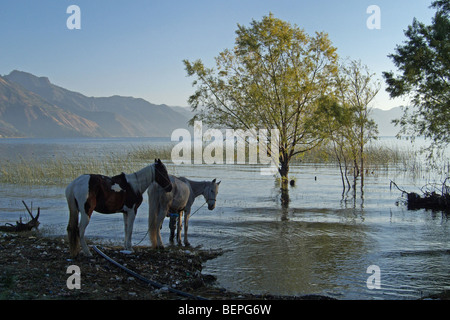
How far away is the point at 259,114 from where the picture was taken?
24078 mm

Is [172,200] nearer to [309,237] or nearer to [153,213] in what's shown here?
[153,213]

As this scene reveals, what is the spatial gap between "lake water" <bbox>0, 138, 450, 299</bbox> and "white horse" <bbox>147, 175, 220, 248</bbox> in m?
1.45

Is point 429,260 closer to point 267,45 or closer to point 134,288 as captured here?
point 134,288

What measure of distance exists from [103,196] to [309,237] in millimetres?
7714

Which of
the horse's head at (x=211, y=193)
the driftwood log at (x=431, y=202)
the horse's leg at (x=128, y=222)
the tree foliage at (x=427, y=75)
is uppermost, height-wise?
the tree foliage at (x=427, y=75)

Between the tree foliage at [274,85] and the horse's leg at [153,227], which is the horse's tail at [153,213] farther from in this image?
the tree foliage at [274,85]

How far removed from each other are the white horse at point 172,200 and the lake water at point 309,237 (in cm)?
145

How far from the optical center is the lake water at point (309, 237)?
8.29 metres

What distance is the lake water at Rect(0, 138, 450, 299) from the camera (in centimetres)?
829

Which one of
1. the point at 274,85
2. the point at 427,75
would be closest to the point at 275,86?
the point at 274,85

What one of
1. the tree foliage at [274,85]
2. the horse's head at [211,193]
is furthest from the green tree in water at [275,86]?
the horse's head at [211,193]

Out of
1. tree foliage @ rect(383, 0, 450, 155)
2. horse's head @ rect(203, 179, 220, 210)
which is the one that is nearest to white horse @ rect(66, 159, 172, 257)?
horse's head @ rect(203, 179, 220, 210)

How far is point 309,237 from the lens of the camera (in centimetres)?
1299

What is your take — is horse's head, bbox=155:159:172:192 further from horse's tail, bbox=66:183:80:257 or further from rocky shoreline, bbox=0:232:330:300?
horse's tail, bbox=66:183:80:257
